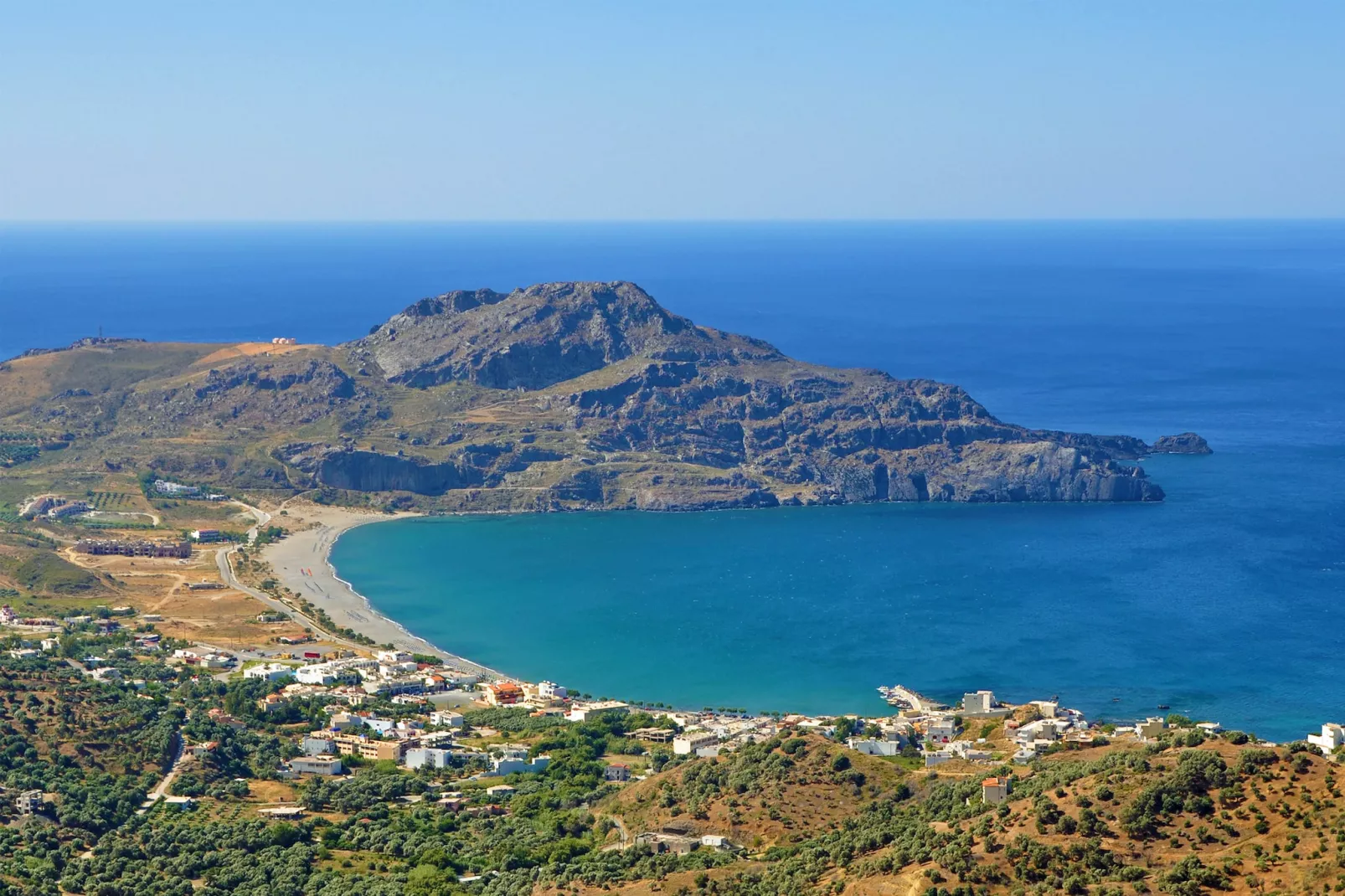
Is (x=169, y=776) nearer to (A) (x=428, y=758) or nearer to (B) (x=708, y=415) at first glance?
(A) (x=428, y=758)

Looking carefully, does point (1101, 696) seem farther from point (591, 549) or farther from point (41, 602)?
point (41, 602)

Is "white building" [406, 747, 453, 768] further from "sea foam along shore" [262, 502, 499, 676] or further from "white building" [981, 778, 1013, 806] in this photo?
"white building" [981, 778, 1013, 806]

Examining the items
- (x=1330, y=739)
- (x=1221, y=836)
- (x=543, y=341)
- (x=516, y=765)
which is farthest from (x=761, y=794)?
(x=543, y=341)

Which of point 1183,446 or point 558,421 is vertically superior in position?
point 558,421

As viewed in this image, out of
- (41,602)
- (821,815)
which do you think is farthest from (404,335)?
(821,815)

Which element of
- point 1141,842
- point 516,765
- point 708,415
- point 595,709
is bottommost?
point 595,709

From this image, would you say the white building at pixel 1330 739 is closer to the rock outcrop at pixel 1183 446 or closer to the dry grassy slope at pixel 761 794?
the dry grassy slope at pixel 761 794
